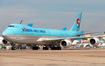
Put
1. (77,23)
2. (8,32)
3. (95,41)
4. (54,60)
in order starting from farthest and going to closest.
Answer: (77,23) < (95,41) < (8,32) < (54,60)

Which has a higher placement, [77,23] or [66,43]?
[77,23]

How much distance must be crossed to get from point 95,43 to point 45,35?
36.5 ft

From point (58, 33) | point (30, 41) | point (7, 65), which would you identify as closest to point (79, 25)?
point (58, 33)

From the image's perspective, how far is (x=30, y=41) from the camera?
40.0 metres

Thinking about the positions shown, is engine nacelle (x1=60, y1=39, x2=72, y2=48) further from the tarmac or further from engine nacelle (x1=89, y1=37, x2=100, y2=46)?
the tarmac

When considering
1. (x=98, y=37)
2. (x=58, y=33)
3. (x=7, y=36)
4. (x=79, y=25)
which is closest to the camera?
(x=7, y=36)

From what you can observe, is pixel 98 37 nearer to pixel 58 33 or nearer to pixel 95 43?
pixel 95 43

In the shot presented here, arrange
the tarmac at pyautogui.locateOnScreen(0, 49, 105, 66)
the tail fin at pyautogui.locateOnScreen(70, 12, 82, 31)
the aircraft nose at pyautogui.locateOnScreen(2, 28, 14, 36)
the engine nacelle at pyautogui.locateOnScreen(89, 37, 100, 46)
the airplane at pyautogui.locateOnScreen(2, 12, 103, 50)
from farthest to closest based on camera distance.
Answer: the tail fin at pyautogui.locateOnScreen(70, 12, 82, 31)
the engine nacelle at pyautogui.locateOnScreen(89, 37, 100, 46)
the airplane at pyautogui.locateOnScreen(2, 12, 103, 50)
the aircraft nose at pyautogui.locateOnScreen(2, 28, 14, 36)
the tarmac at pyautogui.locateOnScreen(0, 49, 105, 66)

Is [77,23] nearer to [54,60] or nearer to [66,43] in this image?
[66,43]

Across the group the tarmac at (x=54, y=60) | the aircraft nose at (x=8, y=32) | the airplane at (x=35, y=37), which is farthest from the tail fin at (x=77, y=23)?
the tarmac at (x=54, y=60)

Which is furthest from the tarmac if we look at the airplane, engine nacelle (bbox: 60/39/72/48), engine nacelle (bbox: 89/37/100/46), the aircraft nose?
engine nacelle (bbox: 89/37/100/46)

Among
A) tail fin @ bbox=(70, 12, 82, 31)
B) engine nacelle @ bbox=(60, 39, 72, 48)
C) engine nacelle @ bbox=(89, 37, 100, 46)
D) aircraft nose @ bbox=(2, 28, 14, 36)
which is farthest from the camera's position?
tail fin @ bbox=(70, 12, 82, 31)

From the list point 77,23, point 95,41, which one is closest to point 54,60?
point 95,41

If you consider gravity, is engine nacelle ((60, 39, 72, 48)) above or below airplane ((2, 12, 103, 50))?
below
